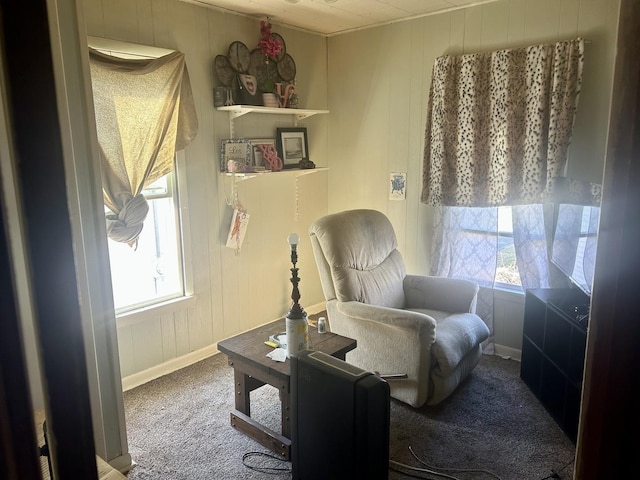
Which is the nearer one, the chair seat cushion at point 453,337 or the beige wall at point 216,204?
the chair seat cushion at point 453,337

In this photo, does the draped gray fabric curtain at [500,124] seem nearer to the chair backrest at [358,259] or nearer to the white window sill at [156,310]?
the chair backrest at [358,259]

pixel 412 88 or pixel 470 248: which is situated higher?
pixel 412 88

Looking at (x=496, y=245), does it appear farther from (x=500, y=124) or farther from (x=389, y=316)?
(x=389, y=316)

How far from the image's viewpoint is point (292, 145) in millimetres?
3947

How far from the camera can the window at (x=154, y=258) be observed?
10.1 ft

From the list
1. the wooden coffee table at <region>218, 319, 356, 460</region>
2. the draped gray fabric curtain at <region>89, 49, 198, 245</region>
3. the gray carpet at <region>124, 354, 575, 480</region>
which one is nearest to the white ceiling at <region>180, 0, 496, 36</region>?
the draped gray fabric curtain at <region>89, 49, 198, 245</region>

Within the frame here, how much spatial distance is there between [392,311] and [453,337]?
1.28 feet

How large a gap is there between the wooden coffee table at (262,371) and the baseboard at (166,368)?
851 mm

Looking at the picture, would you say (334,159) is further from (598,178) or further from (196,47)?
(598,178)

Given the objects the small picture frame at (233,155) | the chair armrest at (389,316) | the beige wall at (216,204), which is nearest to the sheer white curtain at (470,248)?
the chair armrest at (389,316)

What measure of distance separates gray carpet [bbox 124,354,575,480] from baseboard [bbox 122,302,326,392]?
2.0 inches

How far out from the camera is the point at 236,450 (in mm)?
2471

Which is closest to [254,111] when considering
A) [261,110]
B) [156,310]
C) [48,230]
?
[261,110]

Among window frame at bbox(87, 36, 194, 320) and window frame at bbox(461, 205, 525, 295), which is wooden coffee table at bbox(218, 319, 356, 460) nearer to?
window frame at bbox(87, 36, 194, 320)
